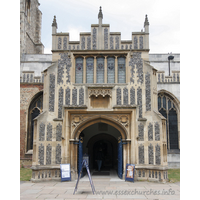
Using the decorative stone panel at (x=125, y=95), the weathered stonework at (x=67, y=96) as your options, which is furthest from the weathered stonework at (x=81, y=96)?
the decorative stone panel at (x=125, y=95)

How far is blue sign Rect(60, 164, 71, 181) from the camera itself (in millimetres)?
11359

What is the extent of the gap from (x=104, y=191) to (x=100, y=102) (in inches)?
184

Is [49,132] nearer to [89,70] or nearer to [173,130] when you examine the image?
[89,70]

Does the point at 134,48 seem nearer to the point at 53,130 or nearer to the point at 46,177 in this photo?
the point at 53,130

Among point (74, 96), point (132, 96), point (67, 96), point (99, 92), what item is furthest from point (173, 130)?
point (67, 96)

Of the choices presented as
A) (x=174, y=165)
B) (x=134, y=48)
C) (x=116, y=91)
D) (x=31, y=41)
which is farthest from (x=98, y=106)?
(x=31, y=41)

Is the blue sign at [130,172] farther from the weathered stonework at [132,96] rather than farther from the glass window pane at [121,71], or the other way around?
the glass window pane at [121,71]

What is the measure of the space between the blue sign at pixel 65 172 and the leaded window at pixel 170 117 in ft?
28.0

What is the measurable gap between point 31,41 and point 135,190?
20982 mm

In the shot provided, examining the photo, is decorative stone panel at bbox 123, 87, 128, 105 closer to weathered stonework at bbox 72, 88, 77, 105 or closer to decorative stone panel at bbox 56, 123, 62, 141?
weathered stonework at bbox 72, 88, 77, 105

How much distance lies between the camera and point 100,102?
12445 mm

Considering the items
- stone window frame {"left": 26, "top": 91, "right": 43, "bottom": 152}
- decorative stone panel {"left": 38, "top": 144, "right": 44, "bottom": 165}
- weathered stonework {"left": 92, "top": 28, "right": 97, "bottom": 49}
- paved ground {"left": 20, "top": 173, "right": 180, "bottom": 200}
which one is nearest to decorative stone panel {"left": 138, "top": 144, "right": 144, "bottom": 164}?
paved ground {"left": 20, "top": 173, "right": 180, "bottom": 200}

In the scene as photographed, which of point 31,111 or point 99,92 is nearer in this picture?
point 99,92

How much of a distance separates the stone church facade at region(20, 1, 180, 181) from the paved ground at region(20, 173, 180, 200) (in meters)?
0.97
